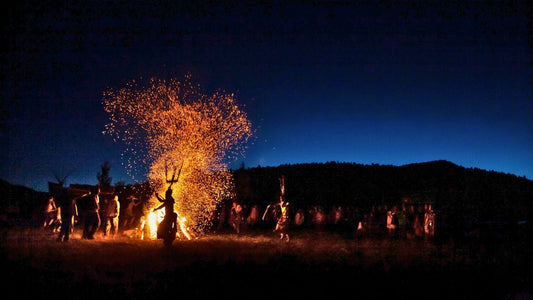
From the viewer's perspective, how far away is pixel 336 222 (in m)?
31.1

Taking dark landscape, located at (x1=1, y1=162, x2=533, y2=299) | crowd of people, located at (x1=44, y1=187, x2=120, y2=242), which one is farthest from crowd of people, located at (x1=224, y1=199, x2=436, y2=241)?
crowd of people, located at (x1=44, y1=187, x2=120, y2=242)

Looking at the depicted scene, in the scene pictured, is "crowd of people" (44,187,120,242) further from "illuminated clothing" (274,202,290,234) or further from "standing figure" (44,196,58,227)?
"illuminated clothing" (274,202,290,234)

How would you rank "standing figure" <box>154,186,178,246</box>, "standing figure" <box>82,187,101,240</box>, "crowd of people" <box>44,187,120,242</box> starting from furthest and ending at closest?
"standing figure" <box>82,187,101,240</box> < "crowd of people" <box>44,187,120,242</box> < "standing figure" <box>154,186,178,246</box>

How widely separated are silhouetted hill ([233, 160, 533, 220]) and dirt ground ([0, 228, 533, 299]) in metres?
21.0

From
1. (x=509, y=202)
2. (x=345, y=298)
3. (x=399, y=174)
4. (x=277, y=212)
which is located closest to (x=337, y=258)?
(x=345, y=298)

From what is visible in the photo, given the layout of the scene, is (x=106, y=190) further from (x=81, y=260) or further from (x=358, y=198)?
(x=358, y=198)

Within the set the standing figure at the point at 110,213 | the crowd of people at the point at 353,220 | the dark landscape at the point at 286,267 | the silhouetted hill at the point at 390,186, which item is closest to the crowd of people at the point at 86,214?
the standing figure at the point at 110,213

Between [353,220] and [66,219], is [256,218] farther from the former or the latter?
[66,219]

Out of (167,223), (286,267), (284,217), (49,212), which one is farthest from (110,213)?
(286,267)

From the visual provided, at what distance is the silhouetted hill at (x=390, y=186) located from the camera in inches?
1526

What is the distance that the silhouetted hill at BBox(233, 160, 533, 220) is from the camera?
38.8m

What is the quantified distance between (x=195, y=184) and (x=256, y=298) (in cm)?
1629

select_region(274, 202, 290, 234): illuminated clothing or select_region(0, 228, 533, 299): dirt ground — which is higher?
select_region(274, 202, 290, 234): illuminated clothing

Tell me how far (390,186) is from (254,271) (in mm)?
39718
